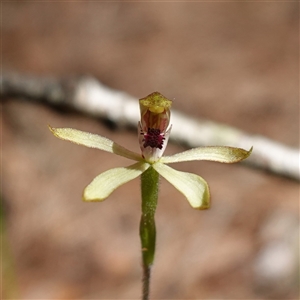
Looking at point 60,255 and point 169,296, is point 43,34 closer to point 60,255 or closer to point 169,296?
point 60,255

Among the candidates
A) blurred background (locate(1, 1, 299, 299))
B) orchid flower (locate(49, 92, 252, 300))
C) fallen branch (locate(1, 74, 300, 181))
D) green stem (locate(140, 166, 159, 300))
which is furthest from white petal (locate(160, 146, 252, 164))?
blurred background (locate(1, 1, 299, 299))

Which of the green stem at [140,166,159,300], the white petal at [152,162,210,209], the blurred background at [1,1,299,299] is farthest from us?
the blurred background at [1,1,299,299]

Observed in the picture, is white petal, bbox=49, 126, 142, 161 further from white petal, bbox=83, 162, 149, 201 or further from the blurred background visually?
the blurred background

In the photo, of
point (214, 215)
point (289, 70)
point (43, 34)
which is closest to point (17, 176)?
point (214, 215)

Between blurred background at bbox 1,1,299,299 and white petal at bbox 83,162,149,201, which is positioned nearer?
white petal at bbox 83,162,149,201

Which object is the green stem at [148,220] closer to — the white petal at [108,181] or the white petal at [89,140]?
the white petal at [108,181]

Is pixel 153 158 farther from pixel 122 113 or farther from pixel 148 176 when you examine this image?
pixel 122 113

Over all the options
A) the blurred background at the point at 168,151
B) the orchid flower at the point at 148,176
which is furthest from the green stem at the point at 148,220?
the blurred background at the point at 168,151

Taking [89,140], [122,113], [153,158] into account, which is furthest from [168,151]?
[89,140]
